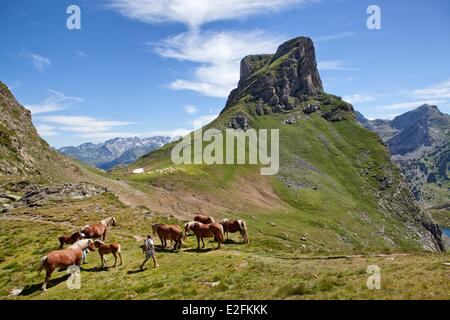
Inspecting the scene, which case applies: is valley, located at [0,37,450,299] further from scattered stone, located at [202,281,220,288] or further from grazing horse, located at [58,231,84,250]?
grazing horse, located at [58,231,84,250]

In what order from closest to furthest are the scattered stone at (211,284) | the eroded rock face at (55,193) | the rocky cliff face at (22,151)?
the scattered stone at (211,284) → the eroded rock face at (55,193) → the rocky cliff face at (22,151)

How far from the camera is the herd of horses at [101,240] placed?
25.2m

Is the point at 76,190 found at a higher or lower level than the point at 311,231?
higher

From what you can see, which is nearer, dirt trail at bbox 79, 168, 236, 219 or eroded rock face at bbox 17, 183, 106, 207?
eroded rock face at bbox 17, 183, 106, 207

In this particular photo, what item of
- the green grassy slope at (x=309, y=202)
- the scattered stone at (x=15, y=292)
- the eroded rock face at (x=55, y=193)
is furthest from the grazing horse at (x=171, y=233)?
the green grassy slope at (x=309, y=202)

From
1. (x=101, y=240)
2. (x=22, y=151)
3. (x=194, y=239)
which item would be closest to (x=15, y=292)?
(x=101, y=240)

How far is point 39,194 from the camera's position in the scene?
59594 mm

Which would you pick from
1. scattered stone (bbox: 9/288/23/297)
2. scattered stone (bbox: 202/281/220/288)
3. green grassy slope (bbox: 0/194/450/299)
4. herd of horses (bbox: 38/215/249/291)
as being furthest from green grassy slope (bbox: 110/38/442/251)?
scattered stone (bbox: 202/281/220/288)

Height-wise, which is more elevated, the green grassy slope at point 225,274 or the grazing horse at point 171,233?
the grazing horse at point 171,233

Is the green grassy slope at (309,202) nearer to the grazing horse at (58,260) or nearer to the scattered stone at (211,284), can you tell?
the grazing horse at (58,260)

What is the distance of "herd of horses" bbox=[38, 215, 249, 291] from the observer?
2516 centimetres

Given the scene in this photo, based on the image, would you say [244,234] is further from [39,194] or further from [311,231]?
[311,231]
